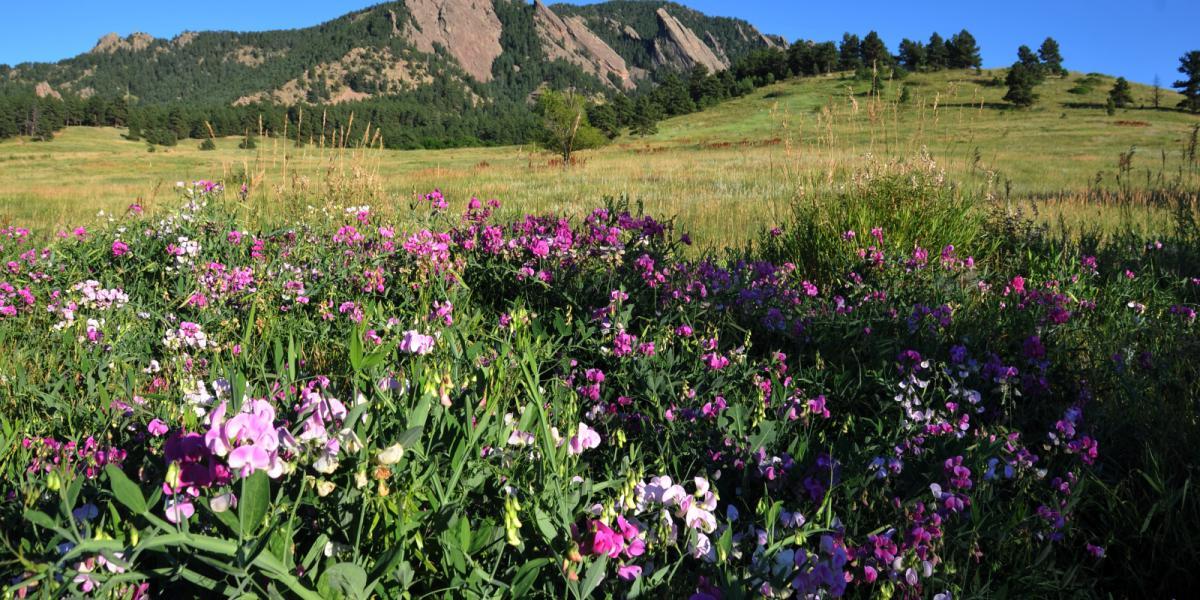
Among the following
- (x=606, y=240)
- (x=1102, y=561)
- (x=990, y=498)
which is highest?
(x=606, y=240)

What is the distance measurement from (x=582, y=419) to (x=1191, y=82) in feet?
227

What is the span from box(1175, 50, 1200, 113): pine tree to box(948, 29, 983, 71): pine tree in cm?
2223

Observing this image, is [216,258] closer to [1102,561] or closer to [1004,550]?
[1004,550]

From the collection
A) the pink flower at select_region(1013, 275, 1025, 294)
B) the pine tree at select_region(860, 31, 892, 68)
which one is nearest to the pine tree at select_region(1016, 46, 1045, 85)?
the pine tree at select_region(860, 31, 892, 68)

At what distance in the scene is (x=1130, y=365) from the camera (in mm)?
2982

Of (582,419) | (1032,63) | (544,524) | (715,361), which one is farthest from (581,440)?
(1032,63)

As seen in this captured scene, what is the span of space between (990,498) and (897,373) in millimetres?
925

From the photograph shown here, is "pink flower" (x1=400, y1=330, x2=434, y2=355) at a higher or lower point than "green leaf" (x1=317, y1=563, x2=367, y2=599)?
higher

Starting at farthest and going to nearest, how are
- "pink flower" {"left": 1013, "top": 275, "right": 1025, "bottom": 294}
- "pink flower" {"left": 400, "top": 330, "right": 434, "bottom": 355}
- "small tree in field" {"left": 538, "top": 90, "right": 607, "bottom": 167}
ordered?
1. "small tree in field" {"left": 538, "top": 90, "right": 607, "bottom": 167}
2. "pink flower" {"left": 1013, "top": 275, "right": 1025, "bottom": 294}
3. "pink flower" {"left": 400, "top": 330, "right": 434, "bottom": 355}

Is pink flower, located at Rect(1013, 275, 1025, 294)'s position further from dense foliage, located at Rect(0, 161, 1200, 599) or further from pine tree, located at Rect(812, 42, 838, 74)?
pine tree, located at Rect(812, 42, 838, 74)

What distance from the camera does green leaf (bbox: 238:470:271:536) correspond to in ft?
3.68

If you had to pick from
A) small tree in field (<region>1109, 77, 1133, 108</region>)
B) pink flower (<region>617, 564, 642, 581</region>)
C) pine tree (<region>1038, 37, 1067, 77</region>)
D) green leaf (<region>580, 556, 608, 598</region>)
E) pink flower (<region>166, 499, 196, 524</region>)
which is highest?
pine tree (<region>1038, 37, 1067, 77</region>)

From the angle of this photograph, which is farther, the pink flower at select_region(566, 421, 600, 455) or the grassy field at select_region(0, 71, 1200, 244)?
the grassy field at select_region(0, 71, 1200, 244)

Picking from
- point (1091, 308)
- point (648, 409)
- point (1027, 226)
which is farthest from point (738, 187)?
point (648, 409)
